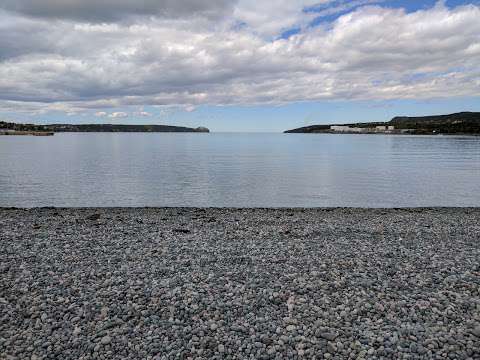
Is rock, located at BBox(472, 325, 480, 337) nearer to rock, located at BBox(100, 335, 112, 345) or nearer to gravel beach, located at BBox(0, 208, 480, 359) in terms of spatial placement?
gravel beach, located at BBox(0, 208, 480, 359)

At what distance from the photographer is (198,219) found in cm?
2025

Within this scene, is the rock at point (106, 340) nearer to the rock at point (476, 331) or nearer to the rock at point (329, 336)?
the rock at point (329, 336)

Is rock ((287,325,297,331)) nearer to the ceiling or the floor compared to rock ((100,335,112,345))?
nearer to the ceiling

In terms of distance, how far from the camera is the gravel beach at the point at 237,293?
7.61 m

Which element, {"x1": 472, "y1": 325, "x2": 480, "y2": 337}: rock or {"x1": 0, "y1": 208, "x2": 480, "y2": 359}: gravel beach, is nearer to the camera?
{"x1": 0, "y1": 208, "x2": 480, "y2": 359}: gravel beach

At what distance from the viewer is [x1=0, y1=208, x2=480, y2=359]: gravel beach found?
7.61m

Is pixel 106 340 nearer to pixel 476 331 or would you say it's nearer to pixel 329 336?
pixel 329 336

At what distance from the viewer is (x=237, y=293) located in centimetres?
984

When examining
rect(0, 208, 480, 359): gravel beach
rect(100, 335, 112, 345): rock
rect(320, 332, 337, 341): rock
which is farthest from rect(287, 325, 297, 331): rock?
rect(100, 335, 112, 345): rock

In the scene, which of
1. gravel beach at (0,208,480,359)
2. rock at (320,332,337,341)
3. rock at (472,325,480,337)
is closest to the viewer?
gravel beach at (0,208,480,359)

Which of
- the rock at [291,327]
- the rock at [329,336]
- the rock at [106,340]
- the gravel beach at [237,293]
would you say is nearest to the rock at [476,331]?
the gravel beach at [237,293]

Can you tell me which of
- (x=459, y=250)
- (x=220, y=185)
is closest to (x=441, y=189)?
(x=220, y=185)

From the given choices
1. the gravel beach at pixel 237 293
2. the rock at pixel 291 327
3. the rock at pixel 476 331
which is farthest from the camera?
the rock at pixel 291 327

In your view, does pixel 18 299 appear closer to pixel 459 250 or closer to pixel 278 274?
pixel 278 274
